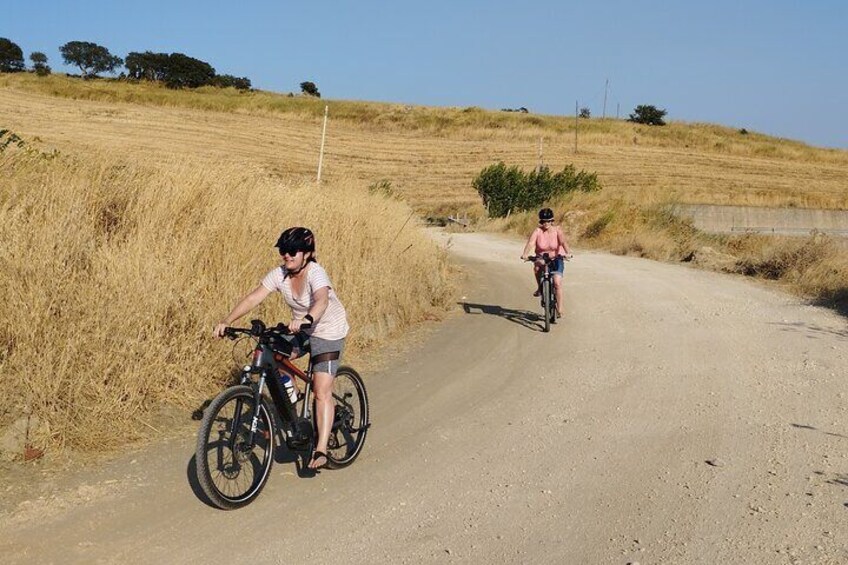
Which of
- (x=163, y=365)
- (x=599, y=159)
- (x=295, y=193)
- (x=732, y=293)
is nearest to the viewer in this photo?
(x=163, y=365)

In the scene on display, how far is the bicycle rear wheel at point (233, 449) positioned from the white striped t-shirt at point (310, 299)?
2.22 ft

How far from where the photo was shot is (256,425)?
206 inches

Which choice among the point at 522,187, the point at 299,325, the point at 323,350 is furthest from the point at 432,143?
the point at 299,325

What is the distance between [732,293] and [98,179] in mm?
11021

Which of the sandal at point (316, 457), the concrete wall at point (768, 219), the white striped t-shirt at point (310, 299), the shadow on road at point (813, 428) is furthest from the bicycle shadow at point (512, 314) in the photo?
the concrete wall at point (768, 219)

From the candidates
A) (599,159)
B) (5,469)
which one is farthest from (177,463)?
(599,159)

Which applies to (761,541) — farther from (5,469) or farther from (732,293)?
(732,293)

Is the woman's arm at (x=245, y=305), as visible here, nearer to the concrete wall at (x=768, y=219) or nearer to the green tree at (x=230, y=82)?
the concrete wall at (x=768, y=219)

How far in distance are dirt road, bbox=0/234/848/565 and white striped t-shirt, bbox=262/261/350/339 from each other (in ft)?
3.46

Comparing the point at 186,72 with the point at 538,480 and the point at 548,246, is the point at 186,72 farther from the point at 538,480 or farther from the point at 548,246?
the point at 538,480

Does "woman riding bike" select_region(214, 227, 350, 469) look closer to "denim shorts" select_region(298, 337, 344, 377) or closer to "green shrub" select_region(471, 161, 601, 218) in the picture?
"denim shorts" select_region(298, 337, 344, 377)

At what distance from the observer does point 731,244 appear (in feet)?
86.6

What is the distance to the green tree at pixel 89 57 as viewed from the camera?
99.5m

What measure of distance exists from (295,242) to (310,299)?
16.3 inches
